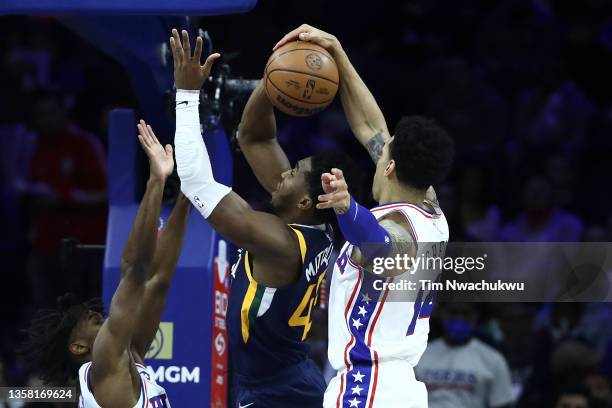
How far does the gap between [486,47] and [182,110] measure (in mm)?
6014

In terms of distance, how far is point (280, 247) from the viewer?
200 inches

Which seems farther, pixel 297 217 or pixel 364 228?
pixel 297 217

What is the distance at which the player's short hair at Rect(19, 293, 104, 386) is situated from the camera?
5.09 m

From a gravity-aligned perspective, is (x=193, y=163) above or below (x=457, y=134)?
below

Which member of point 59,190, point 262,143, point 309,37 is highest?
point 59,190

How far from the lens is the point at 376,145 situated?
539 cm

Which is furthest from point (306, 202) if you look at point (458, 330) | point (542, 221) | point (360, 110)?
point (542, 221)

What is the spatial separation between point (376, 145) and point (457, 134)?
185 inches

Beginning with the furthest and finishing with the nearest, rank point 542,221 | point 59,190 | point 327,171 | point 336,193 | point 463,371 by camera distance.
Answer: point 59,190, point 542,221, point 463,371, point 327,171, point 336,193

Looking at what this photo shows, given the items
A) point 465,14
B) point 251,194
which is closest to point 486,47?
point 465,14

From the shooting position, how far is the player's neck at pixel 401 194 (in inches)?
195

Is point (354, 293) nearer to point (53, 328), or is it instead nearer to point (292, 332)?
point (292, 332)

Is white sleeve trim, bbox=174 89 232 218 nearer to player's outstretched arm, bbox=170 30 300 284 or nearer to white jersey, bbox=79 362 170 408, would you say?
player's outstretched arm, bbox=170 30 300 284

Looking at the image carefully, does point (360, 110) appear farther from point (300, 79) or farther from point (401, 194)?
point (401, 194)
